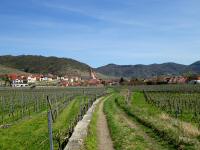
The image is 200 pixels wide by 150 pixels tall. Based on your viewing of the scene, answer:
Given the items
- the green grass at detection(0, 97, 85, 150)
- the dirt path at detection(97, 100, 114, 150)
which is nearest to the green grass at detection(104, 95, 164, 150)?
the dirt path at detection(97, 100, 114, 150)

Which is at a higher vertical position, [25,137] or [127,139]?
[127,139]

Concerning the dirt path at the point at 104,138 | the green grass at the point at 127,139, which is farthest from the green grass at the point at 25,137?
the green grass at the point at 127,139

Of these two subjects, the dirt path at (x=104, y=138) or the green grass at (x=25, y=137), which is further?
the green grass at (x=25, y=137)

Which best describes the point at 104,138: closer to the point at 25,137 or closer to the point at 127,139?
the point at 127,139

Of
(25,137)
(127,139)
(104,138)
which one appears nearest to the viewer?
(127,139)

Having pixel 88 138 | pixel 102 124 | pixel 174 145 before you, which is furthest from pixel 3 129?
pixel 174 145

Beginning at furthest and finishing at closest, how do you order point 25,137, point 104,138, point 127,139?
1. point 25,137
2. point 104,138
3. point 127,139

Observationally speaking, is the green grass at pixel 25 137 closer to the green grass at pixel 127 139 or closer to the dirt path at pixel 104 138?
the dirt path at pixel 104 138

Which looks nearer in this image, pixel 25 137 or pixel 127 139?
pixel 127 139

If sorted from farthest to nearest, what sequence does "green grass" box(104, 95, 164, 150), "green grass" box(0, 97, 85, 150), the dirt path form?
"green grass" box(0, 97, 85, 150) → the dirt path → "green grass" box(104, 95, 164, 150)

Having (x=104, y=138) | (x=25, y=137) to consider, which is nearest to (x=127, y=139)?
(x=104, y=138)

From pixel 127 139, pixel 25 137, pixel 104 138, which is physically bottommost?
pixel 25 137

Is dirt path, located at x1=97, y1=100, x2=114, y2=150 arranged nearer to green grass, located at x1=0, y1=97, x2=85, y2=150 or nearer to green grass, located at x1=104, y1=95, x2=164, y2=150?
green grass, located at x1=104, y1=95, x2=164, y2=150

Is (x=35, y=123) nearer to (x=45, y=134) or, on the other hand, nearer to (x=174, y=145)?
(x=45, y=134)
